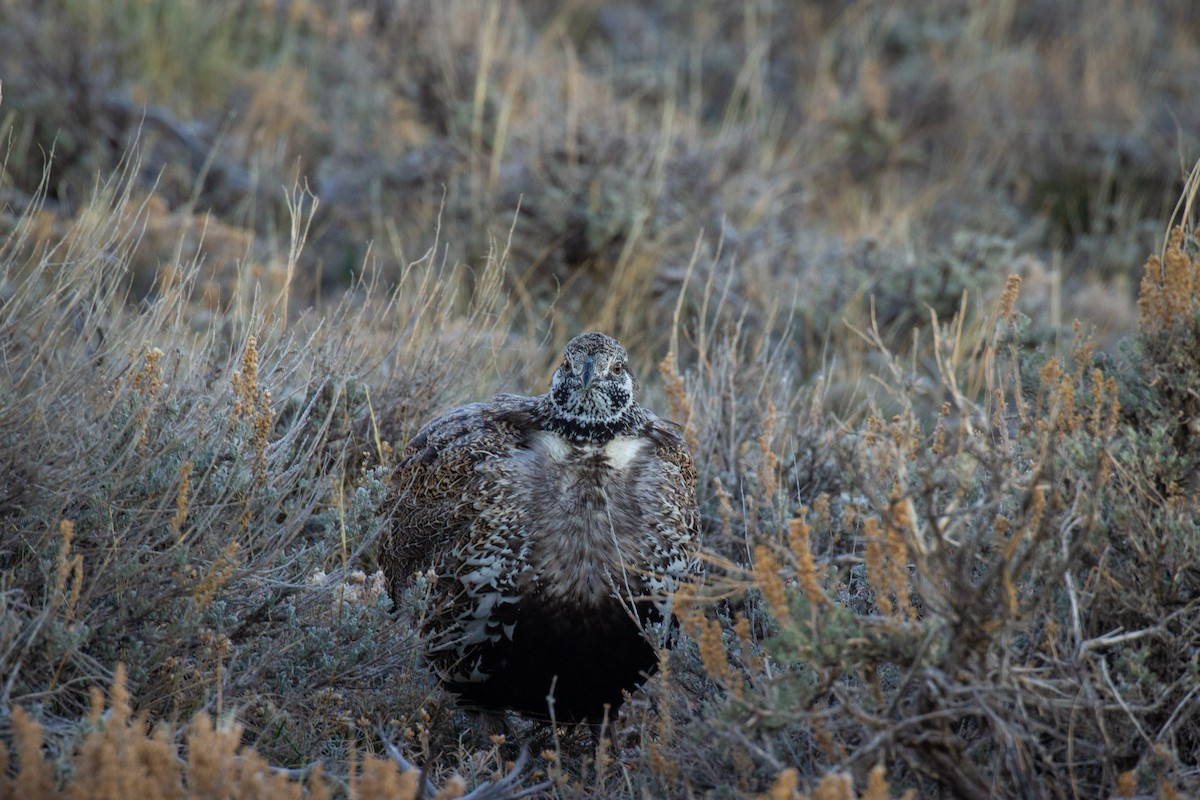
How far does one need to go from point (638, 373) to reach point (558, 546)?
7.57 feet

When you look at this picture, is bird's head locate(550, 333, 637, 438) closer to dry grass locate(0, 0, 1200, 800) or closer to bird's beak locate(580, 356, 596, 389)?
bird's beak locate(580, 356, 596, 389)

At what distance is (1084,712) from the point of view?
2666 millimetres

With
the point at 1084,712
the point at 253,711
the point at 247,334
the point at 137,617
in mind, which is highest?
the point at 247,334

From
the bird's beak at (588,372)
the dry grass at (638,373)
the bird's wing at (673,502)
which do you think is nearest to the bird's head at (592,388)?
the bird's beak at (588,372)

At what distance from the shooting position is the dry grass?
2584 mm

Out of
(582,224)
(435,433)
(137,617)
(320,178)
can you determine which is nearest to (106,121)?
(320,178)

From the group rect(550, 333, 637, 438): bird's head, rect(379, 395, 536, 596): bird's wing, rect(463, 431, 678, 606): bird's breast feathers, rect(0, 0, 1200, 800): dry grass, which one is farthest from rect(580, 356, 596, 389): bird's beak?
rect(0, 0, 1200, 800): dry grass

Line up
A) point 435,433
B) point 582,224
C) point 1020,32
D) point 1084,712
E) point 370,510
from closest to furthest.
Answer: point 1084,712 → point 370,510 → point 435,433 → point 582,224 → point 1020,32

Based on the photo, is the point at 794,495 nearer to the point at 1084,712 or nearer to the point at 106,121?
the point at 1084,712

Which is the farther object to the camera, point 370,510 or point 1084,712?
point 370,510

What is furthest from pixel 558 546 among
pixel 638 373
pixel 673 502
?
pixel 638 373

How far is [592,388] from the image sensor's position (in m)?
3.44

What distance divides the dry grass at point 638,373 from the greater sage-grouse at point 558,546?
143 millimetres

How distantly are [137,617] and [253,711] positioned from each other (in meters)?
0.40
